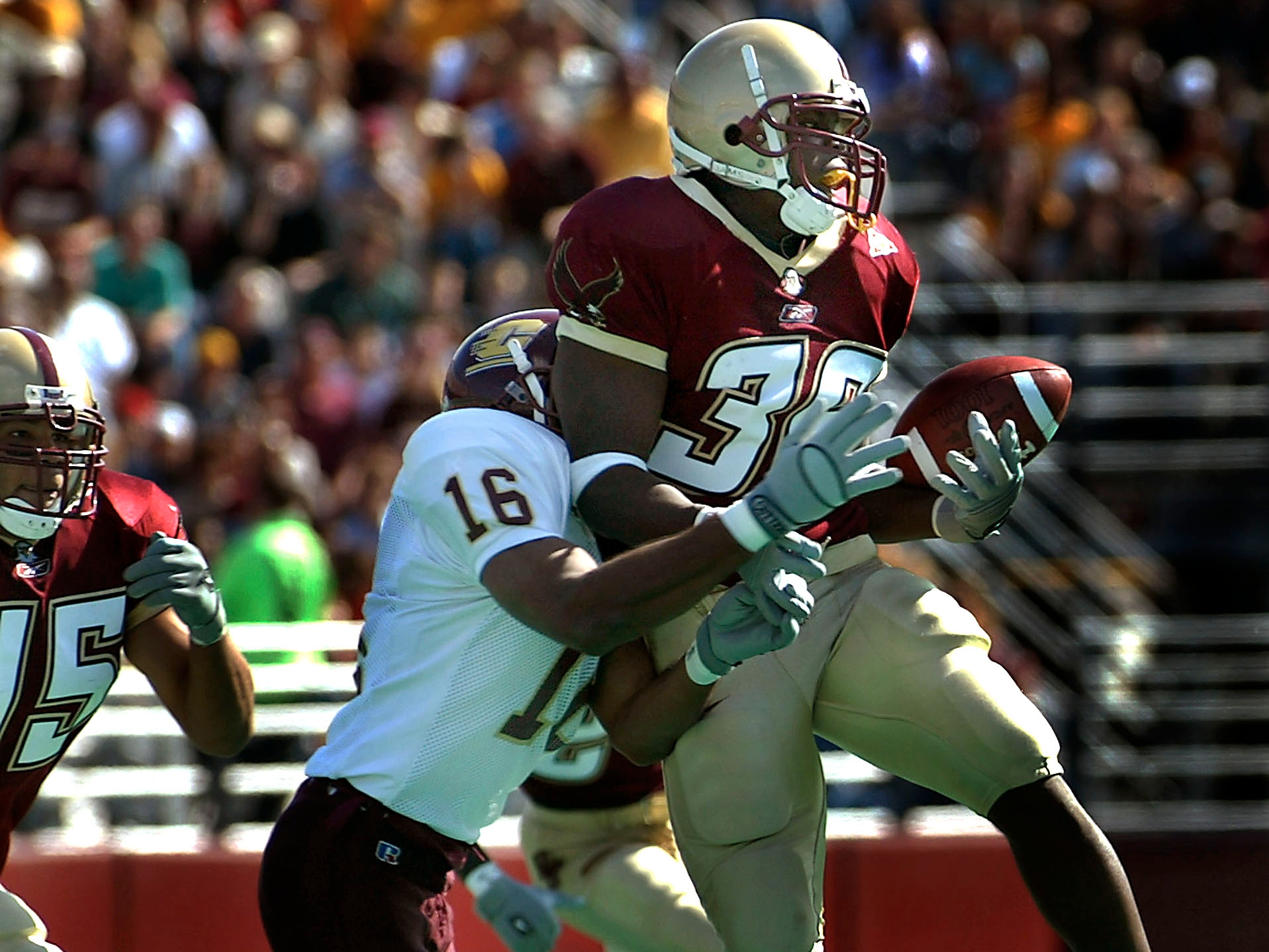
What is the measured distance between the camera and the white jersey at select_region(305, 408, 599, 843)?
308 centimetres

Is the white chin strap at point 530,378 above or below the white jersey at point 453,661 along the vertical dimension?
above

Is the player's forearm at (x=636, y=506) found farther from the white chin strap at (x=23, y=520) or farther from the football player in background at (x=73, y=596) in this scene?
the white chin strap at (x=23, y=520)

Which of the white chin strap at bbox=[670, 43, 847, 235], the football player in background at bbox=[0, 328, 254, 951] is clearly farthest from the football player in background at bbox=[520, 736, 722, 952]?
the white chin strap at bbox=[670, 43, 847, 235]

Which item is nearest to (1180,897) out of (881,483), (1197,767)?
(1197,767)

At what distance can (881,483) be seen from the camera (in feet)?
9.46

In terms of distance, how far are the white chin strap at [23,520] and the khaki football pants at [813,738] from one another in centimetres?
102

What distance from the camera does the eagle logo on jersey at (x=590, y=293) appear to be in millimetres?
3150

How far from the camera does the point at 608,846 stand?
4520mm

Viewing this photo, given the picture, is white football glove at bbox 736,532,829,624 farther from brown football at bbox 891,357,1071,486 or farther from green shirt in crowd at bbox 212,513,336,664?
green shirt in crowd at bbox 212,513,336,664

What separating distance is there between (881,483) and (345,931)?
1.02m

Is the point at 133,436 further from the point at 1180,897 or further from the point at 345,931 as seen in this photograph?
the point at 345,931

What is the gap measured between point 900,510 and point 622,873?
1266 mm

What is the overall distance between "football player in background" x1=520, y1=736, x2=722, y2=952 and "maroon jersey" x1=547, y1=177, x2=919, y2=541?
46.2 inches

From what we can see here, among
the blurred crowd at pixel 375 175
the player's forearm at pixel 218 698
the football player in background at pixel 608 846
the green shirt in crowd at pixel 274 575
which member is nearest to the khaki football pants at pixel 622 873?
the football player in background at pixel 608 846
